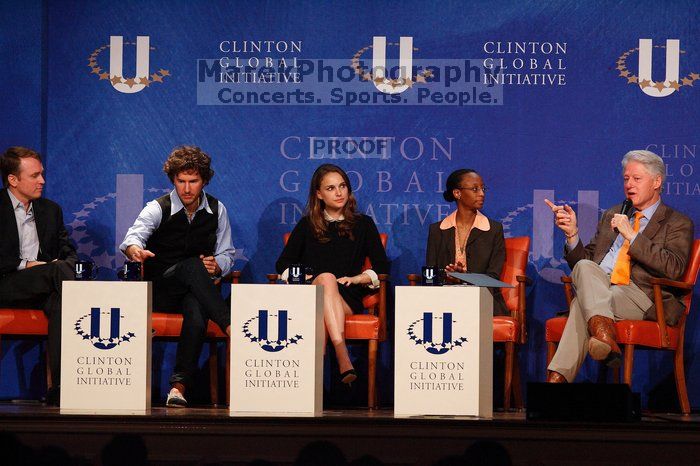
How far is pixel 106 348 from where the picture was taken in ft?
13.5

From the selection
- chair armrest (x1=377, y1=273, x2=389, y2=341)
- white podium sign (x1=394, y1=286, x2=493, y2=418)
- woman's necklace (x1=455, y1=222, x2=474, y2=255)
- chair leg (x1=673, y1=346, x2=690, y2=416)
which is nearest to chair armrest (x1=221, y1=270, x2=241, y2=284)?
chair armrest (x1=377, y1=273, x2=389, y2=341)

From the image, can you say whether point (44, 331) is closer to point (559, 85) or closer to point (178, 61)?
point (178, 61)

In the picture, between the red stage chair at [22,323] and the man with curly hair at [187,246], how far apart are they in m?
0.56

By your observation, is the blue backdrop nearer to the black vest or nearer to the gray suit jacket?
the black vest

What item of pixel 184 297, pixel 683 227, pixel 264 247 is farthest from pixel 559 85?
pixel 184 297

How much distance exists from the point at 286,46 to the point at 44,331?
89.8 inches

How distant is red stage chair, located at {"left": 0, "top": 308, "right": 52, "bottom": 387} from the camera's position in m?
5.05

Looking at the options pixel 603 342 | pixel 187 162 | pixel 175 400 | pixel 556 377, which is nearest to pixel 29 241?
pixel 187 162

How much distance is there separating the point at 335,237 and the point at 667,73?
2.27 metres

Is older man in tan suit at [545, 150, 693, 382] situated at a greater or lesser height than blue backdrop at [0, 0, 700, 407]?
lesser

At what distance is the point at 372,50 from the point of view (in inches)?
236

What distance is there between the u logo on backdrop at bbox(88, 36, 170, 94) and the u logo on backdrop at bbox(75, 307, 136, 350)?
2329mm

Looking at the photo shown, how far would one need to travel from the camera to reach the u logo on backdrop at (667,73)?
19.2ft

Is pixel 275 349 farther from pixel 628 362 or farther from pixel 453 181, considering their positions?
pixel 453 181
